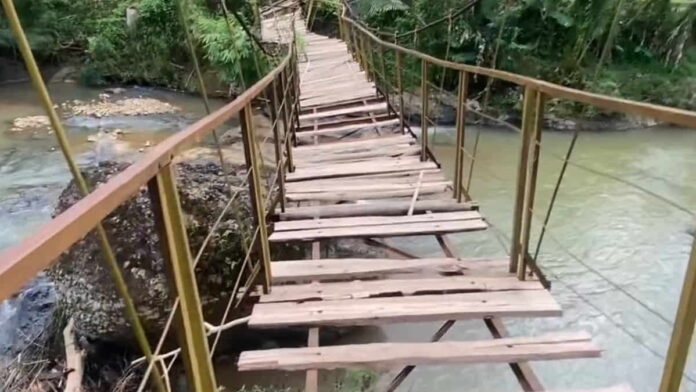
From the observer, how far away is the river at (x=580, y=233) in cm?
350

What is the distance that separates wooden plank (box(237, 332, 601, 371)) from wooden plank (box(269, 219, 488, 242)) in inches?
31.6

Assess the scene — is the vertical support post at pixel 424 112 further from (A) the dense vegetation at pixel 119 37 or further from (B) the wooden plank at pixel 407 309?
(A) the dense vegetation at pixel 119 37

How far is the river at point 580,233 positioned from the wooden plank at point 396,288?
24cm

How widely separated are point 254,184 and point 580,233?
418 cm

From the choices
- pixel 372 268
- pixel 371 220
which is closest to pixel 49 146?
pixel 371 220

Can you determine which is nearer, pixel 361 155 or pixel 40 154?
pixel 361 155

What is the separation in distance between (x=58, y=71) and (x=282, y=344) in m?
A: 11.0

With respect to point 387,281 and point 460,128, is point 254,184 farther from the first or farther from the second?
point 460,128

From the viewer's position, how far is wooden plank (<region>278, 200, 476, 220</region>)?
267cm

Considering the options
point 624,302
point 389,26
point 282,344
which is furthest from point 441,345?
point 389,26

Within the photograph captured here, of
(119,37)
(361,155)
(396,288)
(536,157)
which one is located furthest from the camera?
(119,37)

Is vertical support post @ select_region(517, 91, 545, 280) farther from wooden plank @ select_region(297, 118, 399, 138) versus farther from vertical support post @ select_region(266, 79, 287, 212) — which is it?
wooden plank @ select_region(297, 118, 399, 138)

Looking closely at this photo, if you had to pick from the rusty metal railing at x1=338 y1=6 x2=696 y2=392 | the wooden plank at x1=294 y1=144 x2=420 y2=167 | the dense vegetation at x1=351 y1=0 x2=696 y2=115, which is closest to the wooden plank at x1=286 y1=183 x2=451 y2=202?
the rusty metal railing at x1=338 y1=6 x2=696 y2=392

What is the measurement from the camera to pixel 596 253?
485 centimetres
